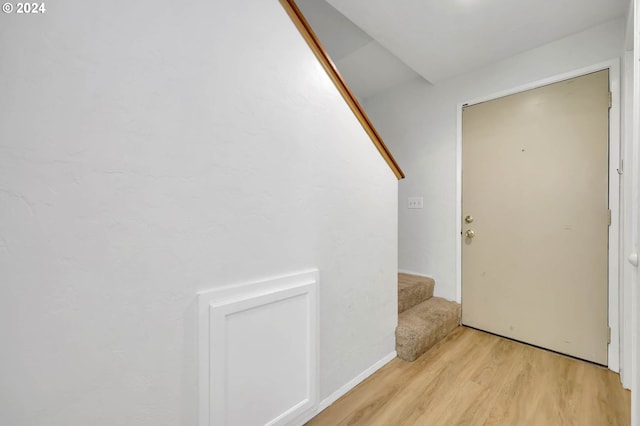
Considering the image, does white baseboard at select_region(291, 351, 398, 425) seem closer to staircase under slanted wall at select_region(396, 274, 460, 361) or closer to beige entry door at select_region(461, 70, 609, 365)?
staircase under slanted wall at select_region(396, 274, 460, 361)

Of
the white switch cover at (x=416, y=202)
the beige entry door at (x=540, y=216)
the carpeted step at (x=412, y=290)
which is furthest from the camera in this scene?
the white switch cover at (x=416, y=202)

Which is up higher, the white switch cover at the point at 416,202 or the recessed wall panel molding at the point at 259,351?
the white switch cover at the point at 416,202

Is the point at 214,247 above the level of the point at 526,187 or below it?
below

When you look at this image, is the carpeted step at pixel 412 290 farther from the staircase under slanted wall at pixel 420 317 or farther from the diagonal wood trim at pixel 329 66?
the diagonal wood trim at pixel 329 66

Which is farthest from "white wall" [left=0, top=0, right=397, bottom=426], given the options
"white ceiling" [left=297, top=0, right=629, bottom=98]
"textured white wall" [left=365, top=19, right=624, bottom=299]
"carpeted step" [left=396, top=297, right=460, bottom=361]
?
"textured white wall" [left=365, top=19, right=624, bottom=299]

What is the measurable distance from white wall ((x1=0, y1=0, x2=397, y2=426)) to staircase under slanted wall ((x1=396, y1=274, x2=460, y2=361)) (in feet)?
3.58

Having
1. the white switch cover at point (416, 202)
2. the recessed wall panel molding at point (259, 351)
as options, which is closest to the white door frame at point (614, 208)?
the white switch cover at point (416, 202)

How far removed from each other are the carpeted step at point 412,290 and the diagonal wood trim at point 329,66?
3.54 feet

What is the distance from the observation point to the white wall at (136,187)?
0.64 metres

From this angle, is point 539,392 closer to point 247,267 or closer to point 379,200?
point 379,200

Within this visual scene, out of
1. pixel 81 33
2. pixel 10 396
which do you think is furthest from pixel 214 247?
pixel 81 33

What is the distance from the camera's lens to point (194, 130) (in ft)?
2.96

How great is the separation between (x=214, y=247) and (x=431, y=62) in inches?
88.5

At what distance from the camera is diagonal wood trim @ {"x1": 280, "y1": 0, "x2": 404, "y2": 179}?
3.85 feet
